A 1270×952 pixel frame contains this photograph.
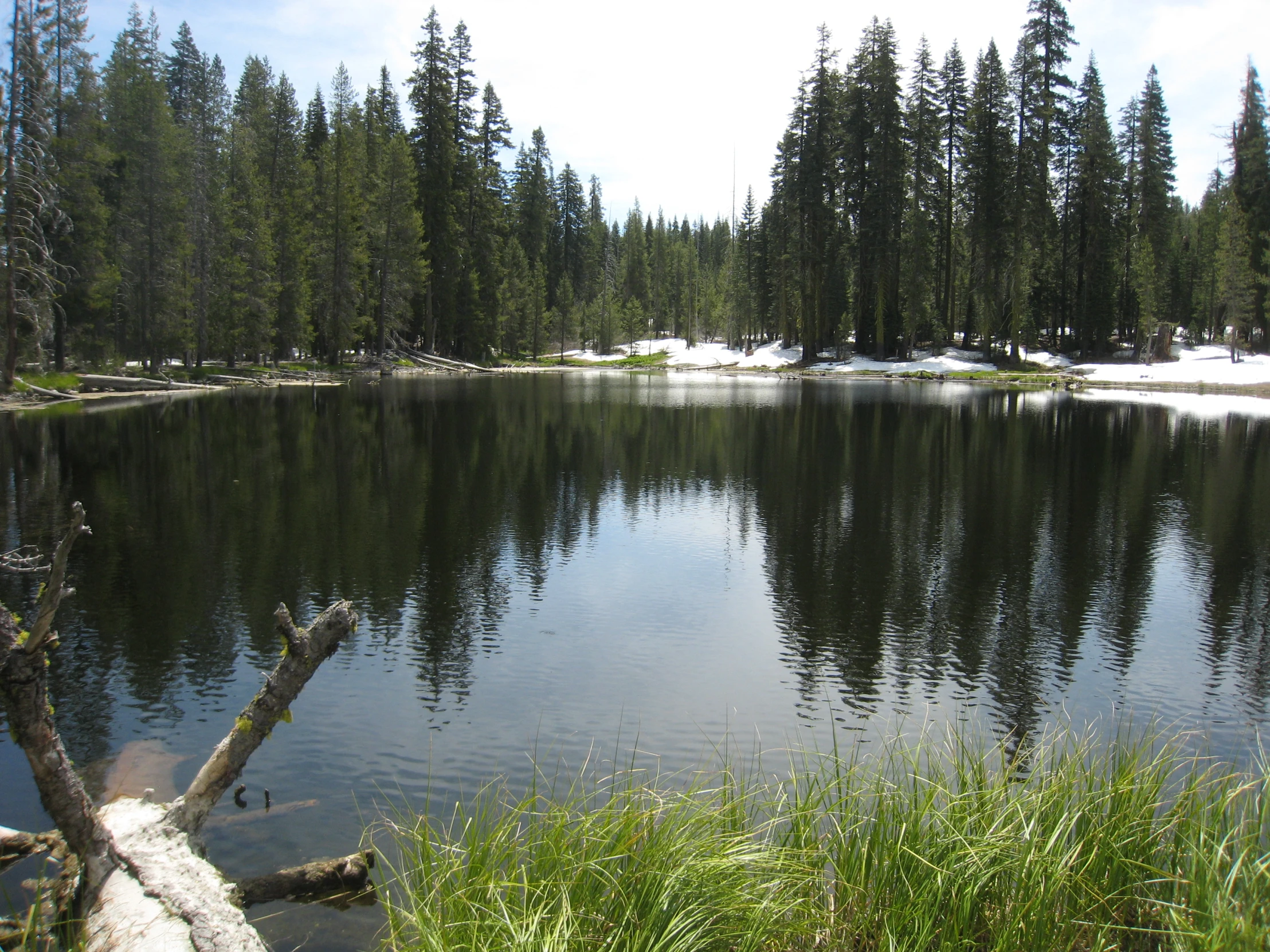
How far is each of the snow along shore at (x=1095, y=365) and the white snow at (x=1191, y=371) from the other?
0.11 feet

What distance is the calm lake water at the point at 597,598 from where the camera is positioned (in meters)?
8.11

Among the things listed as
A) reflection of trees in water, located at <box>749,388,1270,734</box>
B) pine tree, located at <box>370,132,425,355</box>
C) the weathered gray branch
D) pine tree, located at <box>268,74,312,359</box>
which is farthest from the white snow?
the weathered gray branch

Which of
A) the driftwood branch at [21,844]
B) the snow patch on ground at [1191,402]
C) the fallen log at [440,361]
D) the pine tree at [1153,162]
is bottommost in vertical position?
the driftwood branch at [21,844]

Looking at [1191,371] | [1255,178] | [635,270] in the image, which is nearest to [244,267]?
[1191,371]

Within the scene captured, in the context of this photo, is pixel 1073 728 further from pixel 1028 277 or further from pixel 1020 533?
pixel 1028 277

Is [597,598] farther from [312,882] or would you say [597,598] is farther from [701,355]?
[701,355]

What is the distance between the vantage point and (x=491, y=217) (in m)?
69.2

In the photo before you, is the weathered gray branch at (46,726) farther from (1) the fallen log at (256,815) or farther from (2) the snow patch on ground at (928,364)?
(2) the snow patch on ground at (928,364)

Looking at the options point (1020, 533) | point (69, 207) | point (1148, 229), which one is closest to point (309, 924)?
point (1020, 533)

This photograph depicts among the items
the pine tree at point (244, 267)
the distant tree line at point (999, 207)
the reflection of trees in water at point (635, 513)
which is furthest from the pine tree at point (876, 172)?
the pine tree at point (244, 267)

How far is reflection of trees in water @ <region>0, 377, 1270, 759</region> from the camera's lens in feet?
33.9

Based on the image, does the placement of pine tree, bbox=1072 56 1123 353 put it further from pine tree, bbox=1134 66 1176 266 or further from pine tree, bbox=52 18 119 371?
pine tree, bbox=52 18 119 371

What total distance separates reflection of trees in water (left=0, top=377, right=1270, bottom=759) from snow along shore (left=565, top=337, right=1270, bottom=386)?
22726 mm

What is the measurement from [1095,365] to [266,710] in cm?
5935
